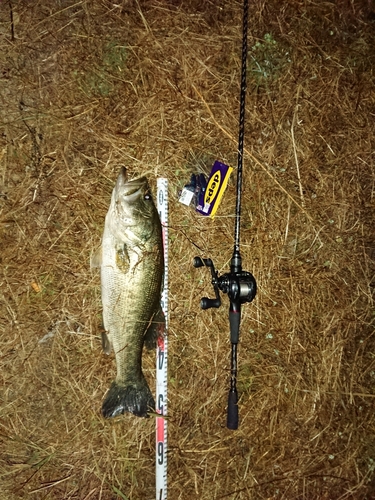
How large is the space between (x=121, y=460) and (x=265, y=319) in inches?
54.4

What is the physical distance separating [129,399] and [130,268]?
0.84 metres

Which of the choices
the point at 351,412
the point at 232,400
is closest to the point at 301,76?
the point at 232,400

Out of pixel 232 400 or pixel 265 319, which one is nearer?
pixel 232 400

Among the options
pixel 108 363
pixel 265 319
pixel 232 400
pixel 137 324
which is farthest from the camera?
pixel 265 319

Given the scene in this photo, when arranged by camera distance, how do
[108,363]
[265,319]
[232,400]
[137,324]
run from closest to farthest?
[137,324] → [232,400] → [108,363] → [265,319]

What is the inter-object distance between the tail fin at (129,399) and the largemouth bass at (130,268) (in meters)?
0.10

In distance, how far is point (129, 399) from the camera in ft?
8.21

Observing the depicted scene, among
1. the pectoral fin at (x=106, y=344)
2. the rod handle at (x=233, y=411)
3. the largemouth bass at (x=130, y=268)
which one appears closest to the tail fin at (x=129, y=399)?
the largemouth bass at (x=130, y=268)

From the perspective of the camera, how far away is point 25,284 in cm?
263

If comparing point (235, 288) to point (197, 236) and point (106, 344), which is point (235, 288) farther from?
point (106, 344)

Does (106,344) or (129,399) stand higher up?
(106,344)

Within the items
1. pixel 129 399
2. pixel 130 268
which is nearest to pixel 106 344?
pixel 129 399

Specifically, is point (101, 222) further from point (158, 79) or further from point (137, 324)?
point (158, 79)

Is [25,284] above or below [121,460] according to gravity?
above
